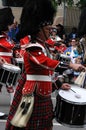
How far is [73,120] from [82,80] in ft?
6.29

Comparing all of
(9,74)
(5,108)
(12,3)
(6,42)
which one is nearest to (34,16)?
(9,74)

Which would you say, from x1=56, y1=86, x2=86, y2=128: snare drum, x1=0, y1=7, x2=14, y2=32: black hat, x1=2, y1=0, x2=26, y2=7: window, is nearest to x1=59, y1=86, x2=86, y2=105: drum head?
x1=56, y1=86, x2=86, y2=128: snare drum

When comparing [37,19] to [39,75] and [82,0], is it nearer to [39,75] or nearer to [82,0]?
[39,75]

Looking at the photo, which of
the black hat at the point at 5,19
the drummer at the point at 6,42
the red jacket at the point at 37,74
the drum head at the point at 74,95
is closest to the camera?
the red jacket at the point at 37,74

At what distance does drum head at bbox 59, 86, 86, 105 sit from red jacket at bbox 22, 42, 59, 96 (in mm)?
204

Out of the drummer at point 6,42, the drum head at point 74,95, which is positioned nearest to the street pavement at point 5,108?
the drummer at point 6,42

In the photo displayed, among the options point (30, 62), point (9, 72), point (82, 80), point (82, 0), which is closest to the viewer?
point (30, 62)

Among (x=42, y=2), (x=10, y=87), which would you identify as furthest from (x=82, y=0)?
(x=42, y=2)

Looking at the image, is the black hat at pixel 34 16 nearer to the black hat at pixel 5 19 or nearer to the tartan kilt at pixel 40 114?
the tartan kilt at pixel 40 114

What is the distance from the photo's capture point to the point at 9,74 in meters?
6.86

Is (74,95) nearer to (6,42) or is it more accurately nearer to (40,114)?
(40,114)

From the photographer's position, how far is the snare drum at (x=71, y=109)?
4203 millimetres

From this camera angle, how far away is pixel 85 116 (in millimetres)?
4277

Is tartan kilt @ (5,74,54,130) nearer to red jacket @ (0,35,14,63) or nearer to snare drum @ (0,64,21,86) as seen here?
snare drum @ (0,64,21,86)
